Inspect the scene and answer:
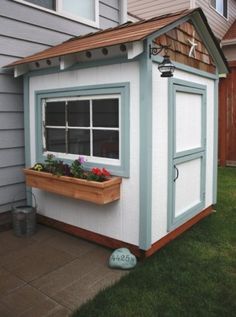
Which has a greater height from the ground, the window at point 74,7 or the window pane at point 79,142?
the window at point 74,7

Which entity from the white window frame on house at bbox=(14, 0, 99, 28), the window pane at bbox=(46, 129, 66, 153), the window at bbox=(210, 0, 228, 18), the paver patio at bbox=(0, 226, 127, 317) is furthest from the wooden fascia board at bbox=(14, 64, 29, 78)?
the window at bbox=(210, 0, 228, 18)

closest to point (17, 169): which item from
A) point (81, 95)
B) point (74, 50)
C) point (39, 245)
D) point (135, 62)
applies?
point (39, 245)

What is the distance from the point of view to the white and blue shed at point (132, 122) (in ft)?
10.6

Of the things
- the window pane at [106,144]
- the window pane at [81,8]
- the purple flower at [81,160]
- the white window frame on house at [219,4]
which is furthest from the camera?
the white window frame on house at [219,4]

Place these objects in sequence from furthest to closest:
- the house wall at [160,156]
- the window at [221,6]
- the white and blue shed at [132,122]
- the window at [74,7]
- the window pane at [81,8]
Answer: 1. the window at [221,6]
2. the window pane at [81,8]
3. the window at [74,7]
4. the house wall at [160,156]
5. the white and blue shed at [132,122]

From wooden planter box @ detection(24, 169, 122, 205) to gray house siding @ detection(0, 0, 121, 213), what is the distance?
519 mm

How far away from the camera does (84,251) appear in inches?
141

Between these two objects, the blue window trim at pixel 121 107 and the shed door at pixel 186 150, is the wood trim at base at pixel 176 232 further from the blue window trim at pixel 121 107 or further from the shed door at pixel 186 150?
the blue window trim at pixel 121 107

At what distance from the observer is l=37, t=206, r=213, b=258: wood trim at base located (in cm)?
338

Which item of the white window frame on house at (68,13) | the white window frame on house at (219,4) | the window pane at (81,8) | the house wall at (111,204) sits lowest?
the house wall at (111,204)

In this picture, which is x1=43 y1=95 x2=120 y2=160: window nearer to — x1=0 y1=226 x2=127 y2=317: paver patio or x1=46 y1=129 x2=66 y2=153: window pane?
x1=46 y1=129 x2=66 y2=153: window pane

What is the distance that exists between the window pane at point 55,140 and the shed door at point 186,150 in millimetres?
1324

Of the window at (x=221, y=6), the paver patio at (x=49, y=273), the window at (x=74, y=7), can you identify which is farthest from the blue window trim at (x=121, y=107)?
the window at (x=221, y=6)

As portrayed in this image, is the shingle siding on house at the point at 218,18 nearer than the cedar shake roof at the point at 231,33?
Yes
